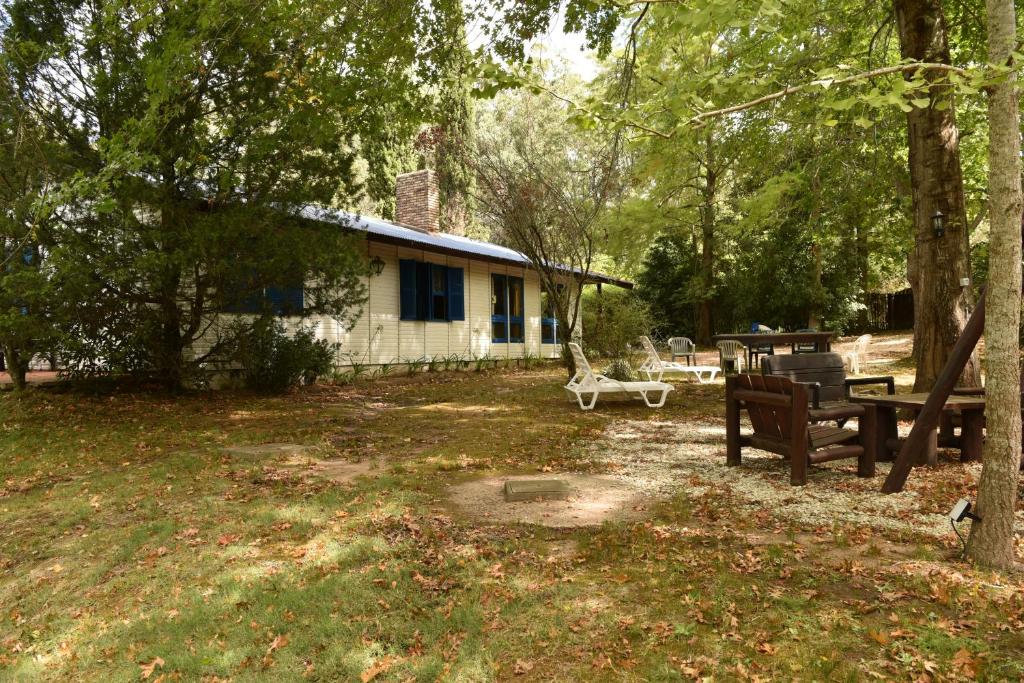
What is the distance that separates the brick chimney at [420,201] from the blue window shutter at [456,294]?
8.69 ft

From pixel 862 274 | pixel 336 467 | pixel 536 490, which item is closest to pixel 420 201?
pixel 336 467

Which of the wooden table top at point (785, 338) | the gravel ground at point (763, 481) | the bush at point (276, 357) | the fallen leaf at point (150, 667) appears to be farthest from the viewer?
the bush at point (276, 357)

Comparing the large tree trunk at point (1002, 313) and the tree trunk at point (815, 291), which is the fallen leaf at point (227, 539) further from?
the tree trunk at point (815, 291)

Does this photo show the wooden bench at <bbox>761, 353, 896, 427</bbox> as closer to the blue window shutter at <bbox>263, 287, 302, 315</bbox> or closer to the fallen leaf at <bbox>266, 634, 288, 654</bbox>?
the fallen leaf at <bbox>266, 634, 288, 654</bbox>

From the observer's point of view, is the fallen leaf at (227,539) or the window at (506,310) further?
the window at (506,310)

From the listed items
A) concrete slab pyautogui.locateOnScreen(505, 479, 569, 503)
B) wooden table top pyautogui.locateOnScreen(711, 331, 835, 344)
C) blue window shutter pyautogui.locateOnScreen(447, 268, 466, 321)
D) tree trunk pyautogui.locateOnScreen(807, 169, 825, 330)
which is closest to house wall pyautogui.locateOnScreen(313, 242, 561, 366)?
blue window shutter pyautogui.locateOnScreen(447, 268, 466, 321)

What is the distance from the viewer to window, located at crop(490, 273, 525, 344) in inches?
774

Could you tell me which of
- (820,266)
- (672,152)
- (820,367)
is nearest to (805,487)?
(820,367)

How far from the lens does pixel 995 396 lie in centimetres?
347

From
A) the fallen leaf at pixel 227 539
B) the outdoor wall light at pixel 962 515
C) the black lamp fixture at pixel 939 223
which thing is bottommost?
the fallen leaf at pixel 227 539

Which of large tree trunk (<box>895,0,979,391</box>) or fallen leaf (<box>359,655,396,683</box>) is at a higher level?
large tree trunk (<box>895,0,979,391</box>)

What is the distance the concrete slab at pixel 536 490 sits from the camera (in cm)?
527

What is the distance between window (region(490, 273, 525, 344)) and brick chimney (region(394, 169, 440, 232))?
8.51ft

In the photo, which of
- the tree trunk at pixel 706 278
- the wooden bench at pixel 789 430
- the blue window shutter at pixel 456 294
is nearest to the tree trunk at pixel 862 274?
the tree trunk at pixel 706 278
